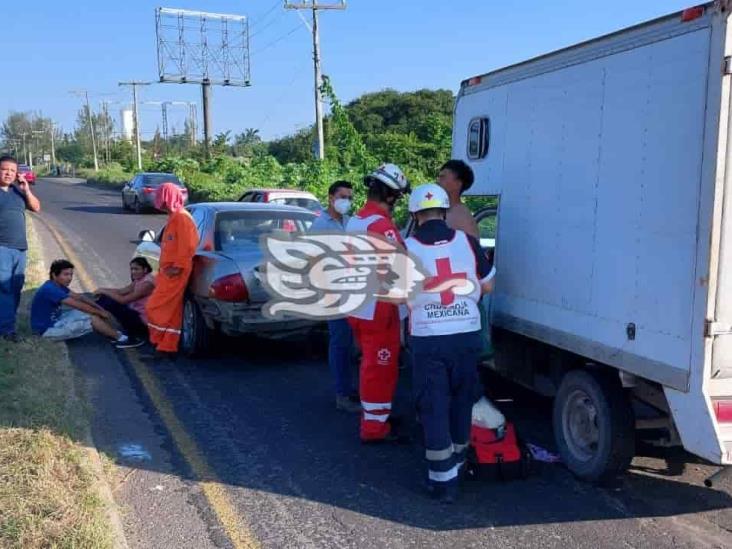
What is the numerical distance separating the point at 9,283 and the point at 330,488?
439cm

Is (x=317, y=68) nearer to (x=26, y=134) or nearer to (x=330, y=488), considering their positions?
(x=330, y=488)

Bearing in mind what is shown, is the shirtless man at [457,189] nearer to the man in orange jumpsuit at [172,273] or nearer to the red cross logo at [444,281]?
the red cross logo at [444,281]

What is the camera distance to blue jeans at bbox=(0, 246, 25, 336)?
7.32 metres

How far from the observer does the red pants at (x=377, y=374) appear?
17.3 feet

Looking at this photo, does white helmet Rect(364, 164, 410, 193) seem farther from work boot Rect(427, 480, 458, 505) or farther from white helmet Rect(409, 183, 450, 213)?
work boot Rect(427, 480, 458, 505)

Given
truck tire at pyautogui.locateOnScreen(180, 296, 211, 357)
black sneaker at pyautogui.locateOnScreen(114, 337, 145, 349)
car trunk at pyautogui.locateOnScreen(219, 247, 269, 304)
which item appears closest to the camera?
car trunk at pyautogui.locateOnScreen(219, 247, 269, 304)

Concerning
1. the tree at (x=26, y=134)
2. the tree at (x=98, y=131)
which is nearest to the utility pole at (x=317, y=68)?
the tree at (x=98, y=131)

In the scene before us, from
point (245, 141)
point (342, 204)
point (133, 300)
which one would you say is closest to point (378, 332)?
point (342, 204)

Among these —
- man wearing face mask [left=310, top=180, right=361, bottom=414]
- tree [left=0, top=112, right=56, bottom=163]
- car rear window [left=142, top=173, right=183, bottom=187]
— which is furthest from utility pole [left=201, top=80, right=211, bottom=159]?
tree [left=0, top=112, right=56, bottom=163]

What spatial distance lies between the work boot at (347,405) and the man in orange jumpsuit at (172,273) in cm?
231

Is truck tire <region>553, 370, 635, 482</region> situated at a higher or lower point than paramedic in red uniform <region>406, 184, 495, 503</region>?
lower

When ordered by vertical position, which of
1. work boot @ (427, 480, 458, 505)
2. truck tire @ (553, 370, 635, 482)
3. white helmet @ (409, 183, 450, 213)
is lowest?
work boot @ (427, 480, 458, 505)

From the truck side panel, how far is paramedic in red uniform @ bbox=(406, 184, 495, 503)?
0.64 meters

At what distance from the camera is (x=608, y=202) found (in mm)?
4246
